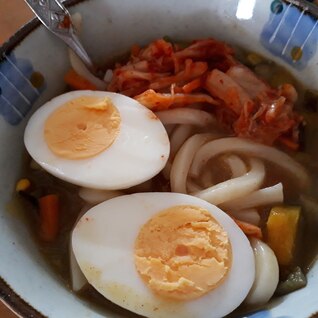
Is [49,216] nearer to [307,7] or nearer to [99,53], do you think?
[99,53]

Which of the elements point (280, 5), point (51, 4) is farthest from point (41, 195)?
point (280, 5)

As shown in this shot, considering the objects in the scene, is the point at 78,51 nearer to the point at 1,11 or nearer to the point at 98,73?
the point at 98,73

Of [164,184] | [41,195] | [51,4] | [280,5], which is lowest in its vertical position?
[41,195]

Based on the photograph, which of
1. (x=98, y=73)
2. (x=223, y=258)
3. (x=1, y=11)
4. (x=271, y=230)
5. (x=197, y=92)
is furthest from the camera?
(x=1, y=11)

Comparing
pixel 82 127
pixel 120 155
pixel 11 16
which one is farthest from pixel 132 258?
pixel 11 16

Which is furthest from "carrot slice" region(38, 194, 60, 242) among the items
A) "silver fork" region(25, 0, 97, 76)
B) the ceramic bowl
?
"silver fork" region(25, 0, 97, 76)
